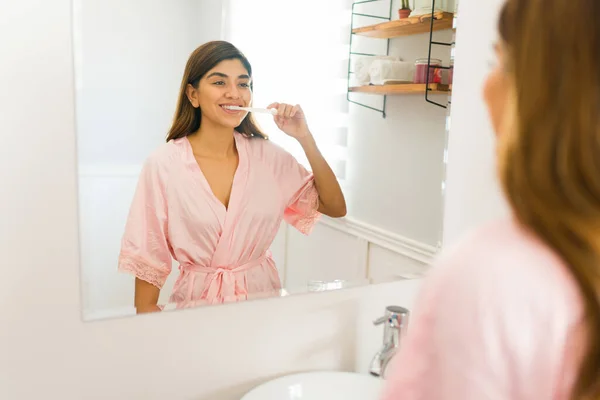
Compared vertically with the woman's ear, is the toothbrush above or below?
below

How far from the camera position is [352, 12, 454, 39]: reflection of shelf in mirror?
1.05 m

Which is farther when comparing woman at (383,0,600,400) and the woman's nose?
the woman's nose

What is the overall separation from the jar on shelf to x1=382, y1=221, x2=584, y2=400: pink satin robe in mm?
777

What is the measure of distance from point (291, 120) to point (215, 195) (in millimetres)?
191

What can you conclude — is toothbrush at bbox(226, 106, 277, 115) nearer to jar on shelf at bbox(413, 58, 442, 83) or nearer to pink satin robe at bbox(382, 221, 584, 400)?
jar on shelf at bbox(413, 58, 442, 83)

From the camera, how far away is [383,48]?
1.08 metres

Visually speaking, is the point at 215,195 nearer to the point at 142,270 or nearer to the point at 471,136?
the point at 142,270

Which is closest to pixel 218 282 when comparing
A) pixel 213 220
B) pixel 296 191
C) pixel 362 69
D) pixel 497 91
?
pixel 213 220

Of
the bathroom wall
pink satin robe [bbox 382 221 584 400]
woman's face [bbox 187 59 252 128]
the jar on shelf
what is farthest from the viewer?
the jar on shelf

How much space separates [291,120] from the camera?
3.14ft

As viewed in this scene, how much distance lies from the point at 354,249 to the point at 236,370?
12.9 inches

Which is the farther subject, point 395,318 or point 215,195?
point 395,318

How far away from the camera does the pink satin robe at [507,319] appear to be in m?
0.38

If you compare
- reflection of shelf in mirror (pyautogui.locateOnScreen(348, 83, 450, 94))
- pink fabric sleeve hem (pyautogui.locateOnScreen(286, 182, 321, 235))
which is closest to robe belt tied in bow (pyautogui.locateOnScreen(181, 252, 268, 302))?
pink fabric sleeve hem (pyautogui.locateOnScreen(286, 182, 321, 235))
